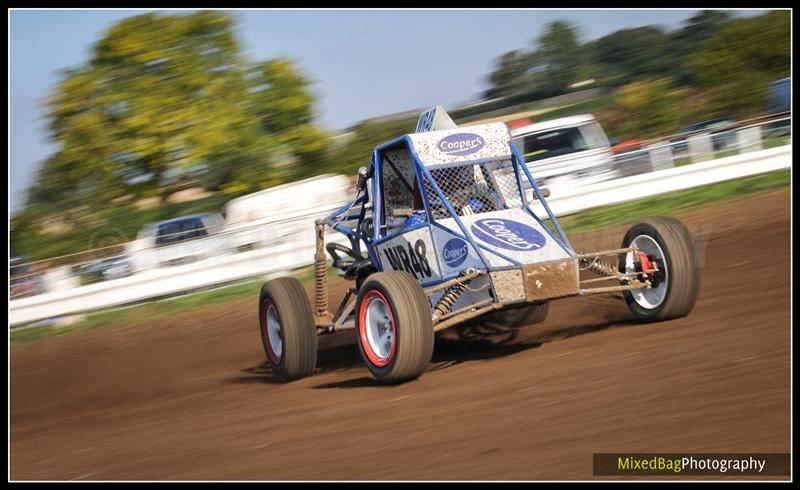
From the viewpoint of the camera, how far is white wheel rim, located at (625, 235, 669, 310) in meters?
6.69

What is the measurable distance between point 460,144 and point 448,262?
0.95 metres

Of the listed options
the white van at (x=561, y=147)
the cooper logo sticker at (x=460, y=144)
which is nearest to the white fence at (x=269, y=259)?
the white van at (x=561, y=147)

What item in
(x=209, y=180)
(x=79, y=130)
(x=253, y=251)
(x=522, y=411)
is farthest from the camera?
(x=209, y=180)

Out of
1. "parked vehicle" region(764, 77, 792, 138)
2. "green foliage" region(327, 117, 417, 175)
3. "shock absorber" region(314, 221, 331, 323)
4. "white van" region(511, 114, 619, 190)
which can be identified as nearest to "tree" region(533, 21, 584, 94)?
"green foliage" region(327, 117, 417, 175)

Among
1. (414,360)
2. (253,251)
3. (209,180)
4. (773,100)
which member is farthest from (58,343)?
(773,100)

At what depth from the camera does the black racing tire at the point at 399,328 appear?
597 centimetres

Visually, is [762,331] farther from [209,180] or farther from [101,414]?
[209,180]

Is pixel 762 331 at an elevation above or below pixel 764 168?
below

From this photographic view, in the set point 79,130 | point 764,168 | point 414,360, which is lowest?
point 414,360

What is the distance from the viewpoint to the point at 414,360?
601cm

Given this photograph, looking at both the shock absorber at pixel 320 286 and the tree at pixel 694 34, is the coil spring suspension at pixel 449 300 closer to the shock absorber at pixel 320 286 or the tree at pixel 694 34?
the shock absorber at pixel 320 286

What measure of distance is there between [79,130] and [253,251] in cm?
789

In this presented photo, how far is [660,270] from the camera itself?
22.0 ft

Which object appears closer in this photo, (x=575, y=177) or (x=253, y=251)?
(x=253, y=251)
